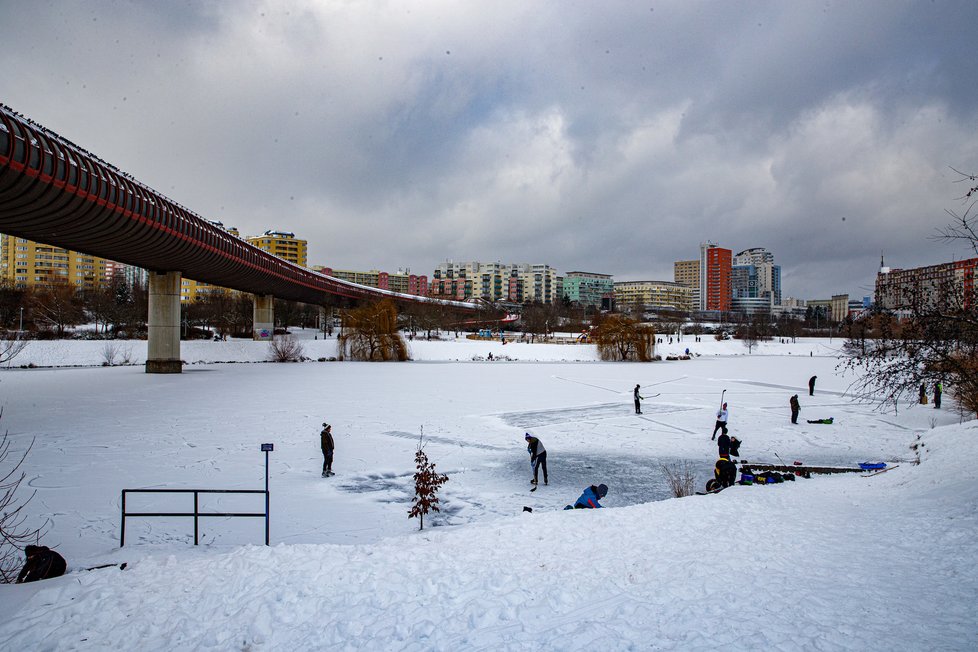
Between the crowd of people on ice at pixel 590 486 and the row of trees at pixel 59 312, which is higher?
the row of trees at pixel 59 312

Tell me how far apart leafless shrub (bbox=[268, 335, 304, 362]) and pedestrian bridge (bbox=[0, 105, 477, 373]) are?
6.36 meters

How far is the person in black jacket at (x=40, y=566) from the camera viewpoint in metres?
6.37

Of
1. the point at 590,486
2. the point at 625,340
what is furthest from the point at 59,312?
the point at 590,486

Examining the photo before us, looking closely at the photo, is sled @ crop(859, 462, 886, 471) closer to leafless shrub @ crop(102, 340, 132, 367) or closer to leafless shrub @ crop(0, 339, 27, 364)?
leafless shrub @ crop(0, 339, 27, 364)

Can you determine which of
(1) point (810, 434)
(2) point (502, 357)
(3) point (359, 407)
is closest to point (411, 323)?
(2) point (502, 357)

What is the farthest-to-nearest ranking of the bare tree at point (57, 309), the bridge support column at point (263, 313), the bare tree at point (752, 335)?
1. the bare tree at point (752, 335)
2. the bridge support column at point (263, 313)
3. the bare tree at point (57, 309)

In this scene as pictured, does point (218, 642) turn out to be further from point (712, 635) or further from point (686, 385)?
point (686, 385)

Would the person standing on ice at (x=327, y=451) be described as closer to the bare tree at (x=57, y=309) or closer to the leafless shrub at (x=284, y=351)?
the leafless shrub at (x=284, y=351)

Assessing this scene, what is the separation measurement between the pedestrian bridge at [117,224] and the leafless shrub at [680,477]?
23777mm

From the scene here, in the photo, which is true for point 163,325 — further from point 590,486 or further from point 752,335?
point 752,335

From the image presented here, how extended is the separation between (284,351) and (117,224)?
26.2 meters

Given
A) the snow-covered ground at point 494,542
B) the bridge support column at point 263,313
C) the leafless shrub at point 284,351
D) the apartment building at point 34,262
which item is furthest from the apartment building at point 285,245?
the snow-covered ground at point 494,542

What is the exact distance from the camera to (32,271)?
123m

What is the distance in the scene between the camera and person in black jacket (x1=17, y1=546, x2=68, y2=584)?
6367 mm
